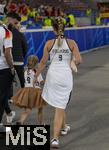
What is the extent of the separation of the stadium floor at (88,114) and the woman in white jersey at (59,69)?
525 millimetres

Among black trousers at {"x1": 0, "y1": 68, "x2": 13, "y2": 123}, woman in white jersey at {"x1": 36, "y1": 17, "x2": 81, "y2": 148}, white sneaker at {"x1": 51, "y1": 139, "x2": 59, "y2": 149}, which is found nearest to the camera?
white sneaker at {"x1": 51, "y1": 139, "x2": 59, "y2": 149}

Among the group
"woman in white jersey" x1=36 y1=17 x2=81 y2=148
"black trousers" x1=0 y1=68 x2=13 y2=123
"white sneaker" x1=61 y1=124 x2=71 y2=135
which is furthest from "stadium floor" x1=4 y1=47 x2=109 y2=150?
"black trousers" x1=0 y1=68 x2=13 y2=123

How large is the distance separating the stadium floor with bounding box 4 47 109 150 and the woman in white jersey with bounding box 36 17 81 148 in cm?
52

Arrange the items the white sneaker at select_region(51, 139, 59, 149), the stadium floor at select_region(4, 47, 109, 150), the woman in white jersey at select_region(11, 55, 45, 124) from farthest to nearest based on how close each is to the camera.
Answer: the woman in white jersey at select_region(11, 55, 45, 124)
the stadium floor at select_region(4, 47, 109, 150)
the white sneaker at select_region(51, 139, 59, 149)

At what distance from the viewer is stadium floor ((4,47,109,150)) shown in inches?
296

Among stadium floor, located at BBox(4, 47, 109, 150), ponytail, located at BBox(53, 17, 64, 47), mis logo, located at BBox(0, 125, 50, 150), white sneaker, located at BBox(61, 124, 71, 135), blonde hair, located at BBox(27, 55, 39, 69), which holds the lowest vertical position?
stadium floor, located at BBox(4, 47, 109, 150)

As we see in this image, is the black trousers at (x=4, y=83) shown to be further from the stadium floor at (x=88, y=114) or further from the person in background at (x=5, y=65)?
the stadium floor at (x=88, y=114)

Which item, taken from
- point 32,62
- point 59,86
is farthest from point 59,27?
point 32,62

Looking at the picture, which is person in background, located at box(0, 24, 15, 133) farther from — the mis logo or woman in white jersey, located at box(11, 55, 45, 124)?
the mis logo

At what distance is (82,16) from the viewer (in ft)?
132

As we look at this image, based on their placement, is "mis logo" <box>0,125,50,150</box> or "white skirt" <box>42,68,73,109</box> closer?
"mis logo" <box>0,125,50,150</box>

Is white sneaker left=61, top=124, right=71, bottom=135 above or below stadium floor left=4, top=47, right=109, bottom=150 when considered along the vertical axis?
above

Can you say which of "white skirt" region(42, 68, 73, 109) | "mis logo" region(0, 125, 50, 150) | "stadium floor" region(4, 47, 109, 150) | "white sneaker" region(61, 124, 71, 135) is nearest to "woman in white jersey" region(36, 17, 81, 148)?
"white skirt" region(42, 68, 73, 109)

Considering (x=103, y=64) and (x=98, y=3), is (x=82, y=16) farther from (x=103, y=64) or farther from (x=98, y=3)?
(x=103, y=64)
